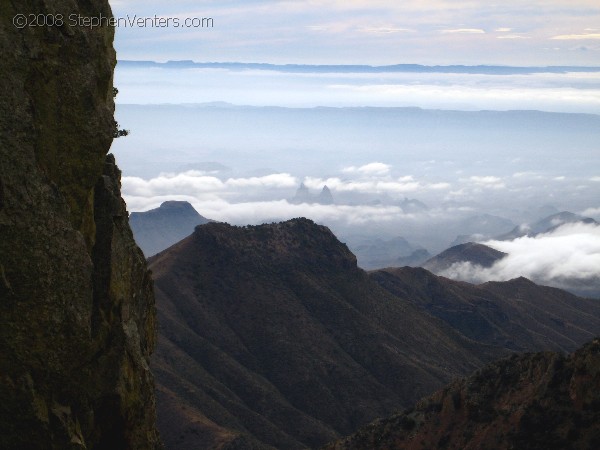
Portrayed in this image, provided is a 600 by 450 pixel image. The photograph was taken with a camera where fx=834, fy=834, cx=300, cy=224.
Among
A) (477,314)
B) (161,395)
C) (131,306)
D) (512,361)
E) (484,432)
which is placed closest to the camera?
(131,306)

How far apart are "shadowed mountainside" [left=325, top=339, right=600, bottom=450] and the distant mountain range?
2837cm

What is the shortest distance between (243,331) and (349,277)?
27579mm

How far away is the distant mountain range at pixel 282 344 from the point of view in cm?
10631

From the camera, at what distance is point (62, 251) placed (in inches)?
912

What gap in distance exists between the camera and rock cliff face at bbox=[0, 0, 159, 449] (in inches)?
874

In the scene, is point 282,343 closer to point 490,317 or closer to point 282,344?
point 282,344

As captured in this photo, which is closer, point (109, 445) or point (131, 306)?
point (109, 445)

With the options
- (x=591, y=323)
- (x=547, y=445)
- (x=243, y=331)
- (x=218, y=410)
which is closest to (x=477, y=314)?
(x=591, y=323)

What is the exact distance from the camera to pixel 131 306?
94.4 ft

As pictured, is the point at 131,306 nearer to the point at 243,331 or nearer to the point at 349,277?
the point at 243,331

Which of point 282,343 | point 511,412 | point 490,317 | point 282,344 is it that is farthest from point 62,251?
point 490,317

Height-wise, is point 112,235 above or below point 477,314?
above

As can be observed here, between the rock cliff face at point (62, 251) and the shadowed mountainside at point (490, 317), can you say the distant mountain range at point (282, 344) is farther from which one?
the rock cliff face at point (62, 251)

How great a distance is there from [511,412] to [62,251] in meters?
45.1
